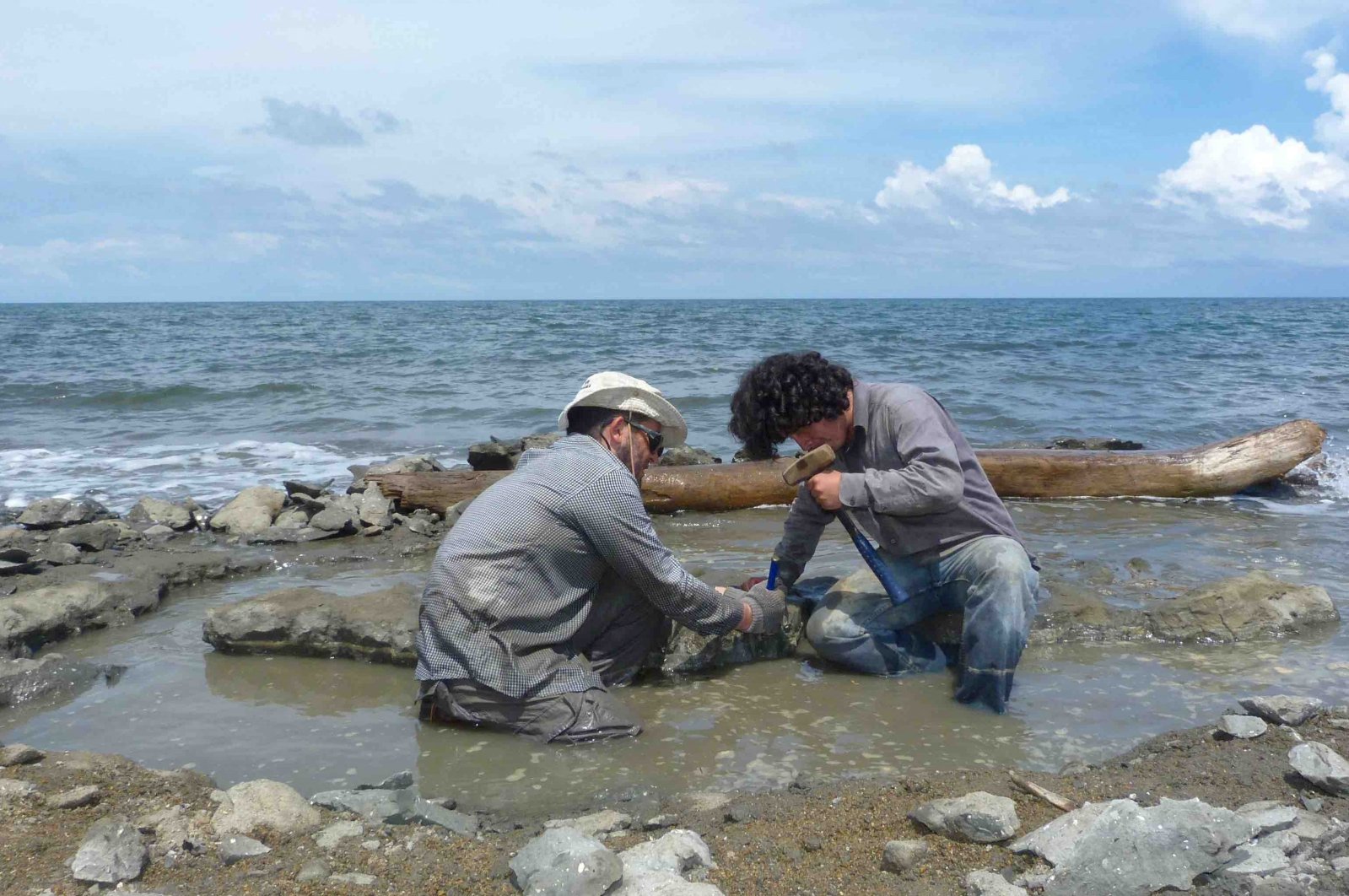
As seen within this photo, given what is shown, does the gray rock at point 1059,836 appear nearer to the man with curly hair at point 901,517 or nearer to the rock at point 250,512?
the man with curly hair at point 901,517

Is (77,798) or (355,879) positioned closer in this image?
(355,879)

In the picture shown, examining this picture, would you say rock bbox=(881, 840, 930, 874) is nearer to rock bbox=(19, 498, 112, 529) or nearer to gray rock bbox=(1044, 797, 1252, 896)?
gray rock bbox=(1044, 797, 1252, 896)

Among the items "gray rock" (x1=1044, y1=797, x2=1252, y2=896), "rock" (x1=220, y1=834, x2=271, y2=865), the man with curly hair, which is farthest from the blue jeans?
"rock" (x1=220, y1=834, x2=271, y2=865)

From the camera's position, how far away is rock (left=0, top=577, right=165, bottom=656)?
544 centimetres

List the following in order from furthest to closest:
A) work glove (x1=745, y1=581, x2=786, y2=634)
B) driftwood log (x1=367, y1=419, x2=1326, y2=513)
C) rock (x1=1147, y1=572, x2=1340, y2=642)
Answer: driftwood log (x1=367, y1=419, x2=1326, y2=513) < rock (x1=1147, y1=572, x2=1340, y2=642) < work glove (x1=745, y1=581, x2=786, y2=634)

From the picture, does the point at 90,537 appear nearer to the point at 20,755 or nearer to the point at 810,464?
the point at 20,755

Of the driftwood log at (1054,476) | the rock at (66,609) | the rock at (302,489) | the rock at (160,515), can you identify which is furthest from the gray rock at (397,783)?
the rock at (302,489)

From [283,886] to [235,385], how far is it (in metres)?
18.7

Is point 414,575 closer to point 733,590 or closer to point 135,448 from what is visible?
point 733,590

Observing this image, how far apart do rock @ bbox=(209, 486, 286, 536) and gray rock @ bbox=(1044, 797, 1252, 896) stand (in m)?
6.89

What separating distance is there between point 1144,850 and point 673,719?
6.93 feet

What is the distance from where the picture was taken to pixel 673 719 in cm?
453

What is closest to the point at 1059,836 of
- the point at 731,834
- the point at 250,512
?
the point at 731,834

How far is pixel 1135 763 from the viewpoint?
12.8 feet
